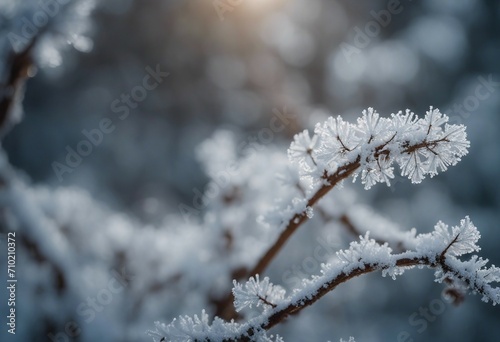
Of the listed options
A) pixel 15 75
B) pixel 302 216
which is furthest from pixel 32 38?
pixel 302 216

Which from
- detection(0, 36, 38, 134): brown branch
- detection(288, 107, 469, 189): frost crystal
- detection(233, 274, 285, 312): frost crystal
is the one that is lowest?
detection(233, 274, 285, 312): frost crystal

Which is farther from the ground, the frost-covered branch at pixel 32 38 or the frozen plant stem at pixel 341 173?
the frost-covered branch at pixel 32 38

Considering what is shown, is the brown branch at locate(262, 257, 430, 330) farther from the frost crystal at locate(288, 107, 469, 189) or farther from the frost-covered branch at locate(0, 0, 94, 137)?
the frost-covered branch at locate(0, 0, 94, 137)

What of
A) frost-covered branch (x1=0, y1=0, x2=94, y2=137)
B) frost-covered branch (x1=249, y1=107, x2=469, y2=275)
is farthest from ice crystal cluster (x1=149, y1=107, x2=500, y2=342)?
frost-covered branch (x1=0, y1=0, x2=94, y2=137)

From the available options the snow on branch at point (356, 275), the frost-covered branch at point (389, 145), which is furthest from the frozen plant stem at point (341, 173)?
the snow on branch at point (356, 275)

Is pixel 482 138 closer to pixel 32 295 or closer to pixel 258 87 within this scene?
pixel 258 87

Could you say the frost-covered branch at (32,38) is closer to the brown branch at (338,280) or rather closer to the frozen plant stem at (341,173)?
the frozen plant stem at (341,173)

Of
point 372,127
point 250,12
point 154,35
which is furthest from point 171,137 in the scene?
point 372,127

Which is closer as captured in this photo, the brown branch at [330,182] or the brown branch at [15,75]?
the brown branch at [330,182]
